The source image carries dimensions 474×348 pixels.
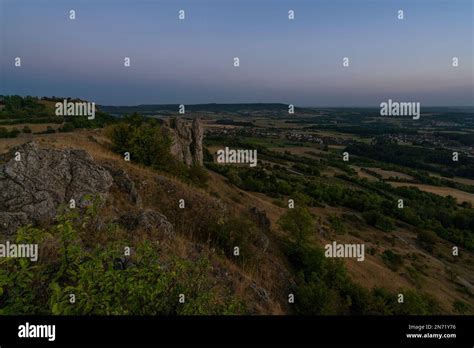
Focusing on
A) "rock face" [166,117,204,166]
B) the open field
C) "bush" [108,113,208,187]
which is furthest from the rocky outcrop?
the open field

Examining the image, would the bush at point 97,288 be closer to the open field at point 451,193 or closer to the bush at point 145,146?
the bush at point 145,146

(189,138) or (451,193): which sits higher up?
(189,138)

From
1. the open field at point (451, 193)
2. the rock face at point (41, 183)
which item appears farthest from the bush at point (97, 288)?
the open field at point (451, 193)

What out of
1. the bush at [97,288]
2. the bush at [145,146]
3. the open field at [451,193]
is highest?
the bush at [145,146]

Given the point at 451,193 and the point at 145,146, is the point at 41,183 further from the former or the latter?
the point at 451,193

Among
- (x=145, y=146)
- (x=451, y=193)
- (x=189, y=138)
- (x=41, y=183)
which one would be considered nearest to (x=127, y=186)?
(x=41, y=183)

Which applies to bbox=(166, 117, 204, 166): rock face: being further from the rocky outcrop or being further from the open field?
the open field

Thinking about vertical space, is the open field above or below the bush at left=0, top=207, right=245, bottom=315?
below

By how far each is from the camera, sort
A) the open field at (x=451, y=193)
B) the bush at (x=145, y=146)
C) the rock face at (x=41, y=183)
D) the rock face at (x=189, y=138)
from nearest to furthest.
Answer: the rock face at (x=41, y=183), the bush at (x=145, y=146), the rock face at (x=189, y=138), the open field at (x=451, y=193)
